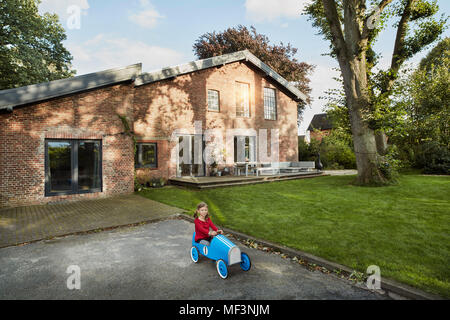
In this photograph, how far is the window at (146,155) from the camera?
1269 centimetres

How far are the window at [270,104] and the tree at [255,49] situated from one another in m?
7.01

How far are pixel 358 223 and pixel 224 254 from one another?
13.0ft

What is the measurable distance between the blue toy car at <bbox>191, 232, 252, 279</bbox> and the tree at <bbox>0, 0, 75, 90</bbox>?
879 inches

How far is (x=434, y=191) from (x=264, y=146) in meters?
9.83

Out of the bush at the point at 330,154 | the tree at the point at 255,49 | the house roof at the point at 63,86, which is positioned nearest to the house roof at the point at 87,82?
the house roof at the point at 63,86

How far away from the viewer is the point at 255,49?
23.6m

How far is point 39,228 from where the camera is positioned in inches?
240

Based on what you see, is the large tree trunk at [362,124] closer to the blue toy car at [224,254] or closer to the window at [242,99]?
the window at [242,99]

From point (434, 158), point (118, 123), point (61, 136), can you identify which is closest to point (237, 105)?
point (118, 123)

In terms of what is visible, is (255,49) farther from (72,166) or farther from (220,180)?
(72,166)

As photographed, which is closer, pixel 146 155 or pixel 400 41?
pixel 146 155

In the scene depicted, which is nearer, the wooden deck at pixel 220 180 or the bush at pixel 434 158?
the wooden deck at pixel 220 180

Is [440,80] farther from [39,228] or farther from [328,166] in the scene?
[39,228]
